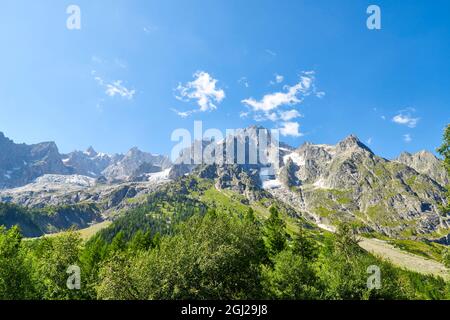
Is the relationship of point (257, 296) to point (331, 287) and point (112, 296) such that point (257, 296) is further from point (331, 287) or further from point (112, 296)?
Answer: point (112, 296)

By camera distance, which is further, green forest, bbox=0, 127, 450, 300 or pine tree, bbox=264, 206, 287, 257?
pine tree, bbox=264, 206, 287, 257

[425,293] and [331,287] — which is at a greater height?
[331,287]

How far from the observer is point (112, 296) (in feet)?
121

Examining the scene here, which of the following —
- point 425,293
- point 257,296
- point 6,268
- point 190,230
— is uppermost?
point 190,230

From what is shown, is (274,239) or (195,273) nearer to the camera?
(195,273)

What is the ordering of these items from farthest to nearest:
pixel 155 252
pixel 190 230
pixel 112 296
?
pixel 190 230 < pixel 155 252 < pixel 112 296

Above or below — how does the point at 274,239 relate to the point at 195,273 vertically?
above

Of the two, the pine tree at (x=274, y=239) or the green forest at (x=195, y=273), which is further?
the pine tree at (x=274, y=239)

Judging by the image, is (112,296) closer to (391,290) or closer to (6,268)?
(6,268)

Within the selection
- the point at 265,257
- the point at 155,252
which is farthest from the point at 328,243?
the point at 155,252
